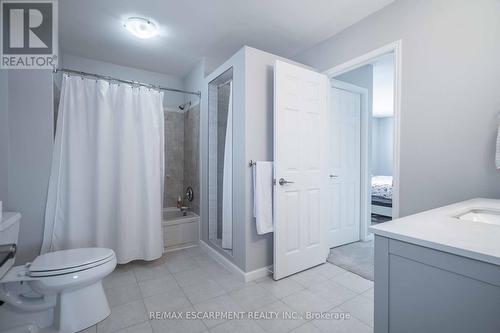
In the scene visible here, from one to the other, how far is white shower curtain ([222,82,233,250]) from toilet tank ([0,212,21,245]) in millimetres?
1611

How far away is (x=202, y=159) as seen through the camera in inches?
114

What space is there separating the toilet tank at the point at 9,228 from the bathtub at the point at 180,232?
133 cm

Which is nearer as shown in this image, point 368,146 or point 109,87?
point 109,87

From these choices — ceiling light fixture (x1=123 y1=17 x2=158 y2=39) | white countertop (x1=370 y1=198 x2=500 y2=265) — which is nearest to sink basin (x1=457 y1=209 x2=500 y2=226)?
white countertop (x1=370 y1=198 x2=500 y2=265)

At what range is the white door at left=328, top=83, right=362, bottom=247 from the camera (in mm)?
2805

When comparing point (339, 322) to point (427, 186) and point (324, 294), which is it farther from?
point (427, 186)

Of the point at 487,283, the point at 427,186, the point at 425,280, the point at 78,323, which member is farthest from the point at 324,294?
the point at 78,323

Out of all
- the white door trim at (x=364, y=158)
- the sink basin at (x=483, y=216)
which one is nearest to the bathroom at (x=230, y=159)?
the sink basin at (x=483, y=216)

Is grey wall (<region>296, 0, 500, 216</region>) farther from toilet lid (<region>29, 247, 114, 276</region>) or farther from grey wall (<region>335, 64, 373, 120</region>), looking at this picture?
toilet lid (<region>29, 247, 114, 276</region>)

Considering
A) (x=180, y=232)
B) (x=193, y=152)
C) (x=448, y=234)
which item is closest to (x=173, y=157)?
(x=193, y=152)

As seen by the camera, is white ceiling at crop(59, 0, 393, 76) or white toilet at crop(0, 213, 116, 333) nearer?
white toilet at crop(0, 213, 116, 333)

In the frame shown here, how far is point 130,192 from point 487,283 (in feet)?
8.21

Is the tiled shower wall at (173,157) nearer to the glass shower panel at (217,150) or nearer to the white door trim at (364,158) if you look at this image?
the glass shower panel at (217,150)

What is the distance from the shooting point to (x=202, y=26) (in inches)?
88.1
